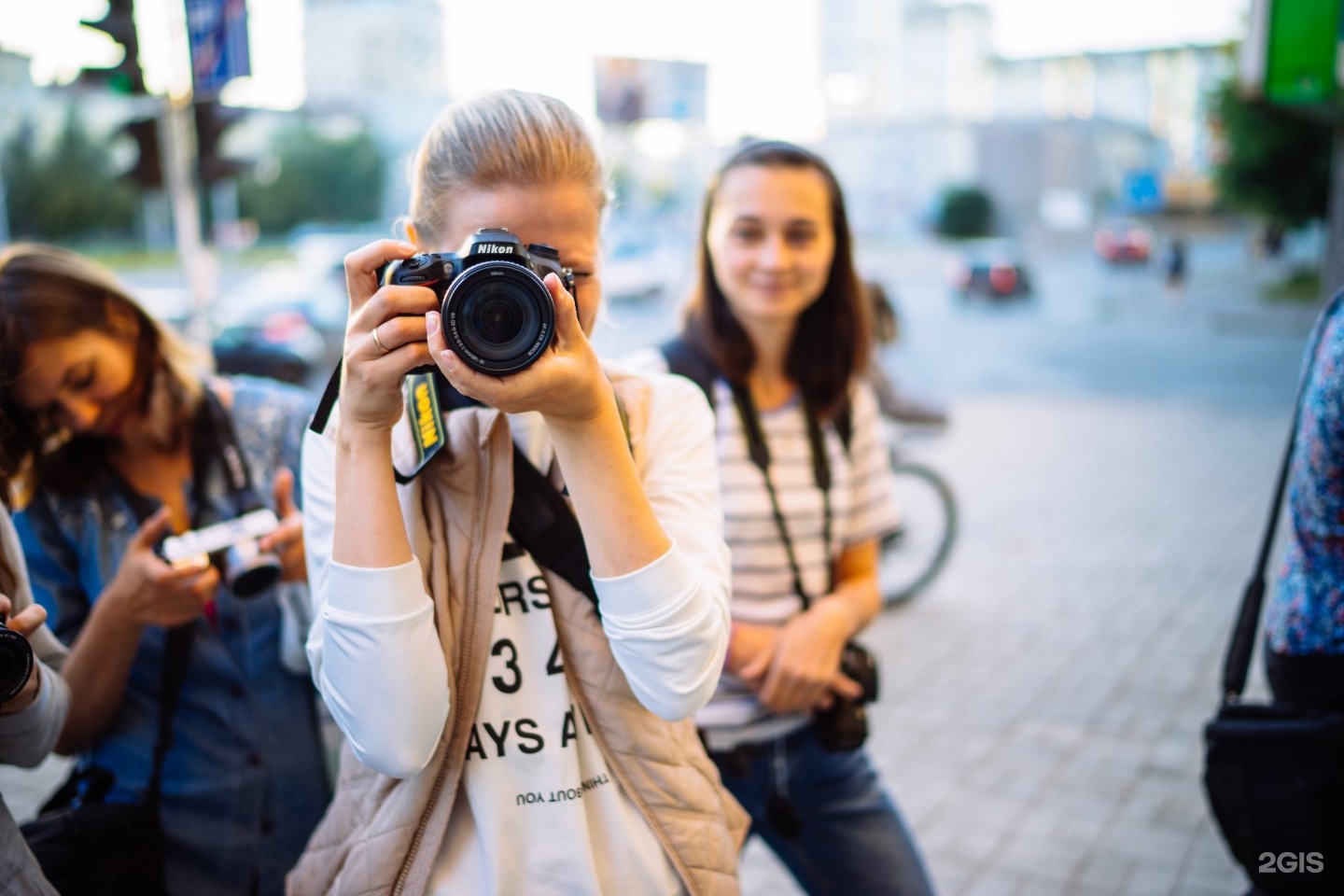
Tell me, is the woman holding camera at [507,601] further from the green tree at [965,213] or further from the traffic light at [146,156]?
the green tree at [965,213]

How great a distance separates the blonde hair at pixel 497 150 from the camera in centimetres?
143

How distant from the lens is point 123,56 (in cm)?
600

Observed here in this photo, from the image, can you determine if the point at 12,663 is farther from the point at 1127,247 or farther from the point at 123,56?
the point at 1127,247

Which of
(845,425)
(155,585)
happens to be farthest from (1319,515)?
(155,585)

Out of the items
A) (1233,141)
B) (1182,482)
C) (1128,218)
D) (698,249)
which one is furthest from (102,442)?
(1128,218)

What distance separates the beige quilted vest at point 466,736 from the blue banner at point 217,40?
5.90m

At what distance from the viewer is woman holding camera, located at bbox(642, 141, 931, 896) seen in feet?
6.72

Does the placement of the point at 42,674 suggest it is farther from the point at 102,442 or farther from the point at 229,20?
the point at 229,20

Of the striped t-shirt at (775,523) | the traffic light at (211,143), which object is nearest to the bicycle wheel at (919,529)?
the striped t-shirt at (775,523)

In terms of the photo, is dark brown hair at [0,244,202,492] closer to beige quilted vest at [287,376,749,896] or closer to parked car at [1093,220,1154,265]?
beige quilted vest at [287,376,749,896]

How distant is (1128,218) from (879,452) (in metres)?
61.6

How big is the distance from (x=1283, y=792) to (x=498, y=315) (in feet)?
5.55

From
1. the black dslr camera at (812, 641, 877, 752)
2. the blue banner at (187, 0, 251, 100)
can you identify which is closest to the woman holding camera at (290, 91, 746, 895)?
the black dslr camera at (812, 641, 877, 752)

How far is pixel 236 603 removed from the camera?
2146 millimetres
